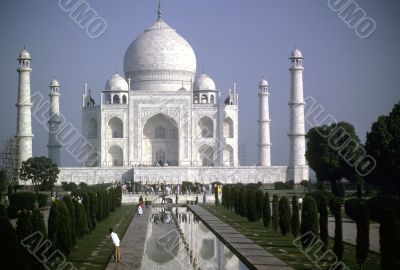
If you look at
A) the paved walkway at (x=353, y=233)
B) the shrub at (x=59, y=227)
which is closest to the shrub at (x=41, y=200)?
the paved walkway at (x=353, y=233)

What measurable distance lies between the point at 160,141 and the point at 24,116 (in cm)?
819

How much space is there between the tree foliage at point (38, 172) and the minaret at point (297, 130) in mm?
11991

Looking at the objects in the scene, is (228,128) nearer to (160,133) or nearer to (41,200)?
(160,133)

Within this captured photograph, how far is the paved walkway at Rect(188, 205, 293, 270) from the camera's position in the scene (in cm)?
1229

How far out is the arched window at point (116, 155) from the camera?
40.9m

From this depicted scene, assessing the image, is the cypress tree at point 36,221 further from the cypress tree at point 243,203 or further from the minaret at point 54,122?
the minaret at point 54,122

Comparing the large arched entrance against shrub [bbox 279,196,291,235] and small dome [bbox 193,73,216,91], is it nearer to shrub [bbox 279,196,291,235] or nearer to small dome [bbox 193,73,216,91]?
small dome [bbox 193,73,216,91]

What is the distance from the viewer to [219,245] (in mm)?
15609

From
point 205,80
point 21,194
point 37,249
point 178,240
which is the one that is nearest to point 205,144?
point 205,80

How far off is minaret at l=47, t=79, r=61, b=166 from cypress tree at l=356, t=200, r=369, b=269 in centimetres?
3038

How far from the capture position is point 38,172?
3391cm

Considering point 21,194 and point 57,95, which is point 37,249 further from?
point 57,95

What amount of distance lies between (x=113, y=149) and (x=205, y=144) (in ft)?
16.4

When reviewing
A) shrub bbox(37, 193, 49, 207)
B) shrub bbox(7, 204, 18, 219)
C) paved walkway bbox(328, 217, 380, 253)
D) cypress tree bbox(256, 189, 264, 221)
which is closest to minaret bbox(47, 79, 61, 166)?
shrub bbox(37, 193, 49, 207)
